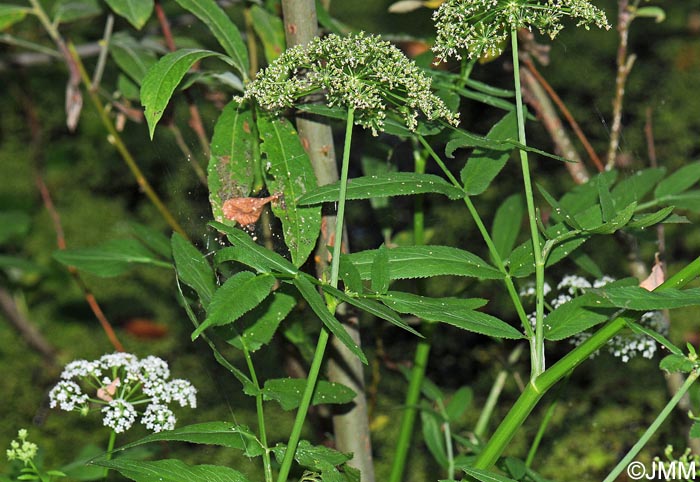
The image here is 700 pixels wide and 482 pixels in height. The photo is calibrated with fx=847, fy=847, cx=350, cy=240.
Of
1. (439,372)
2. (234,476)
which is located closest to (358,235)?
(439,372)

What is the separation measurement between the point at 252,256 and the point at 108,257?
48cm

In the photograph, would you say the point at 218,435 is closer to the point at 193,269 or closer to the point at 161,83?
the point at 193,269

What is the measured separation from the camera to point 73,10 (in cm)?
124

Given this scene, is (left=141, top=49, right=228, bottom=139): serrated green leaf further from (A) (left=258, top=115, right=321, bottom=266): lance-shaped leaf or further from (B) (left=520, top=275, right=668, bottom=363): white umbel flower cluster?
(B) (left=520, top=275, right=668, bottom=363): white umbel flower cluster

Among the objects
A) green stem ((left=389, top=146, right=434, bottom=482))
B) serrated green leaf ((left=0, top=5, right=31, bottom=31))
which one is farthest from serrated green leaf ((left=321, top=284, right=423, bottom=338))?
serrated green leaf ((left=0, top=5, right=31, bottom=31))

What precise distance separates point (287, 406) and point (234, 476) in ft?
0.28

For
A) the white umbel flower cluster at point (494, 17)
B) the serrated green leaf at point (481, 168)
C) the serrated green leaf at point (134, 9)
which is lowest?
the serrated green leaf at point (481, 168)

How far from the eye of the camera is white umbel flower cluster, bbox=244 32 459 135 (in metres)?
0.67

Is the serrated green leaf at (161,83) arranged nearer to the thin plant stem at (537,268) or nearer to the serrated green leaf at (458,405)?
the thin plant stem at (537,268)

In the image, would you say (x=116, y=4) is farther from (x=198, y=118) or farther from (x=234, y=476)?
(x=234, y=476)

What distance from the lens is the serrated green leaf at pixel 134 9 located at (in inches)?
40.8

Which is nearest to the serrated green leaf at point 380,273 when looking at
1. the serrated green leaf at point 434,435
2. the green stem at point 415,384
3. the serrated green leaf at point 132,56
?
the green stem at point 415,384

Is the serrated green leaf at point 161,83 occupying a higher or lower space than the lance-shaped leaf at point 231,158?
higher

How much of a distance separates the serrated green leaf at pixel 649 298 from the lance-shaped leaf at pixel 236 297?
0.26 m
